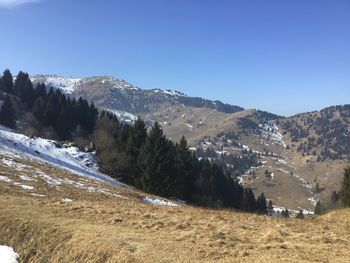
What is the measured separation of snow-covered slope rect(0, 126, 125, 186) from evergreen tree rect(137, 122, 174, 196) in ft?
28.3

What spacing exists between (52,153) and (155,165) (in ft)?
57.5

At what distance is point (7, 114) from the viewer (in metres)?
116

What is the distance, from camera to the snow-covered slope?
184ft

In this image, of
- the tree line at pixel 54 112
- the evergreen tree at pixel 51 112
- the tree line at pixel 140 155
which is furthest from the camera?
the evergreen tree at pixel 51 112

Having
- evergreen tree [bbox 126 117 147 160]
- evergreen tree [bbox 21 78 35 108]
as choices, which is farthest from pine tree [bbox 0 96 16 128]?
evergreen tree [bbox 126 117 147 160]

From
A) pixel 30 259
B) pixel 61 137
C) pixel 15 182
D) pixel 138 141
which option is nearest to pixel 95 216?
pixel 30 259

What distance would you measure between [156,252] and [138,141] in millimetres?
70575

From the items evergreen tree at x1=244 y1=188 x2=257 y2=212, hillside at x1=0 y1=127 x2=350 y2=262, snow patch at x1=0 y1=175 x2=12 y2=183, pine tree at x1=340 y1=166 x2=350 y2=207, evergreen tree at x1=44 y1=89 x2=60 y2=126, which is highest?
evergreen tree at x1=44 y1=89 x2=60 y2=126

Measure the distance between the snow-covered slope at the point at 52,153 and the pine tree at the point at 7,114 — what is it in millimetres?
49936

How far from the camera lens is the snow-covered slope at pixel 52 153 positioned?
56.0 meters

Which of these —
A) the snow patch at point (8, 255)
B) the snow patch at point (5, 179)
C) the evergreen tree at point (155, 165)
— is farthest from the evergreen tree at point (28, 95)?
the snow patch at point (8, 255)

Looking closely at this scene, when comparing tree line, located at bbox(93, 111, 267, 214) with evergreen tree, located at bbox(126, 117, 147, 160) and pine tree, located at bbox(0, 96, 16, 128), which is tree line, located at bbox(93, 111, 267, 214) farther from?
pine tree, located at bbox(0, 96, 16, 128)

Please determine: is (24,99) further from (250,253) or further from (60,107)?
(250,253)

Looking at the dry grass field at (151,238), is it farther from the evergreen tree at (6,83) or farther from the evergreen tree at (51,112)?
the evergreen tree at (6,83)
